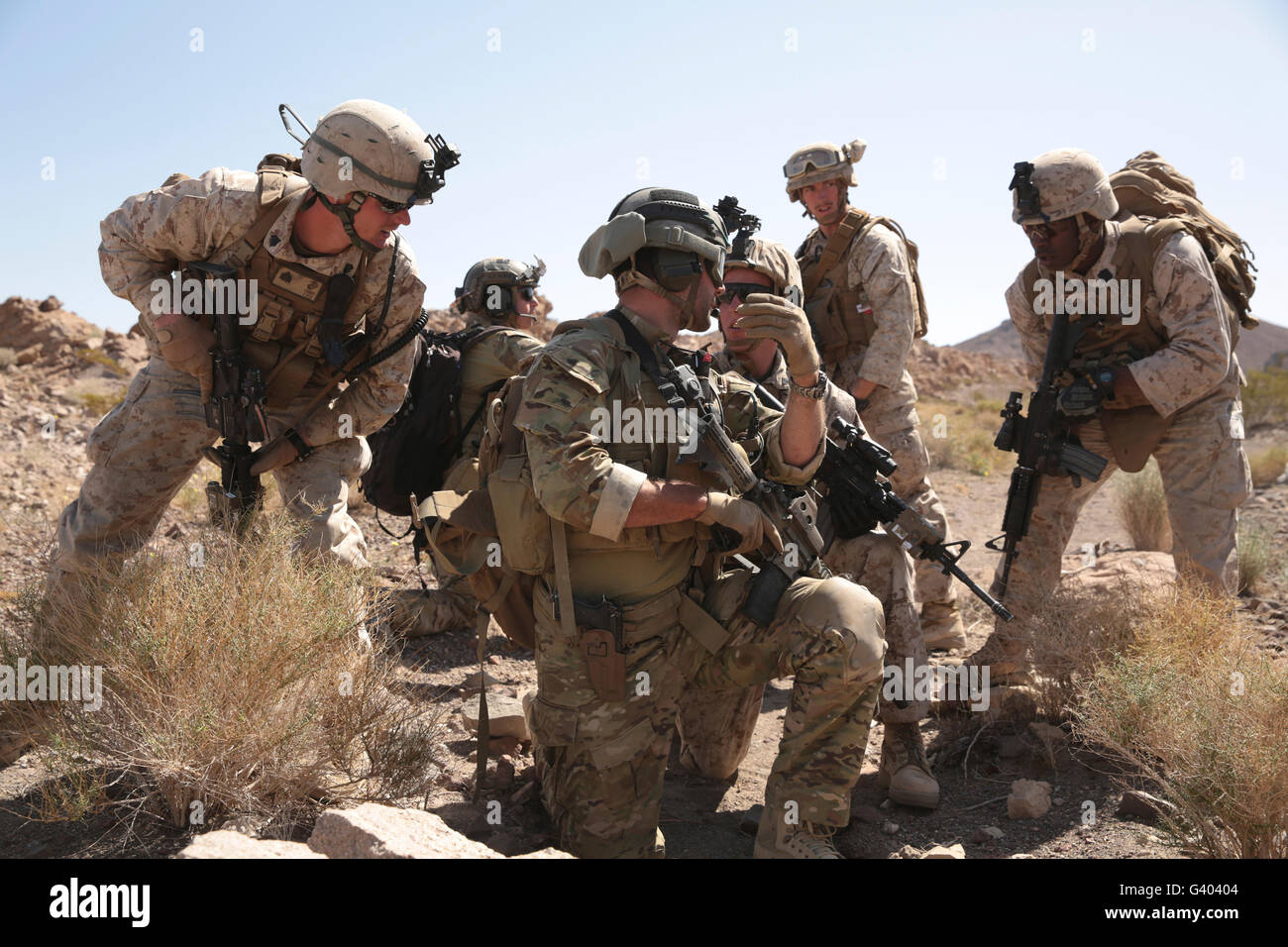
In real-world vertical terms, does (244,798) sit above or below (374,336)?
below

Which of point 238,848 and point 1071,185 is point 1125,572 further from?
point 238,848

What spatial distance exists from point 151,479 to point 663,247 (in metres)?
2.85

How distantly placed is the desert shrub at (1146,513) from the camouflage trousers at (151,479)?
7.58 m

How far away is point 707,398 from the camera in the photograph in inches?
145

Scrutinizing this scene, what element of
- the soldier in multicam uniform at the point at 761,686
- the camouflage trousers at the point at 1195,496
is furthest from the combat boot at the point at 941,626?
the soldier in multicam uniform at the point at 761,686

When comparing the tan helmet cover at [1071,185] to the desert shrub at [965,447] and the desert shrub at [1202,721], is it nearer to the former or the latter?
the desert shrub at [1202,721]

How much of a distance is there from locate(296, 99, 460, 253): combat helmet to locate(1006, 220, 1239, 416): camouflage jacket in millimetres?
3731

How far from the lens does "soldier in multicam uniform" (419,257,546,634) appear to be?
591 cm

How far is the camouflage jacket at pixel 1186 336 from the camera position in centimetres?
495

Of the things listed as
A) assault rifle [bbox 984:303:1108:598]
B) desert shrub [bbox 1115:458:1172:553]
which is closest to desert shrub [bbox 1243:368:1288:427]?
desert shrub [bbox 1115:458:1172:553]

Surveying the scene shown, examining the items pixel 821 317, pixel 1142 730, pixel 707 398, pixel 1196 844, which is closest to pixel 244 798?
pixel 707 398

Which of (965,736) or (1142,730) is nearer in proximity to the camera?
(1142,730)
